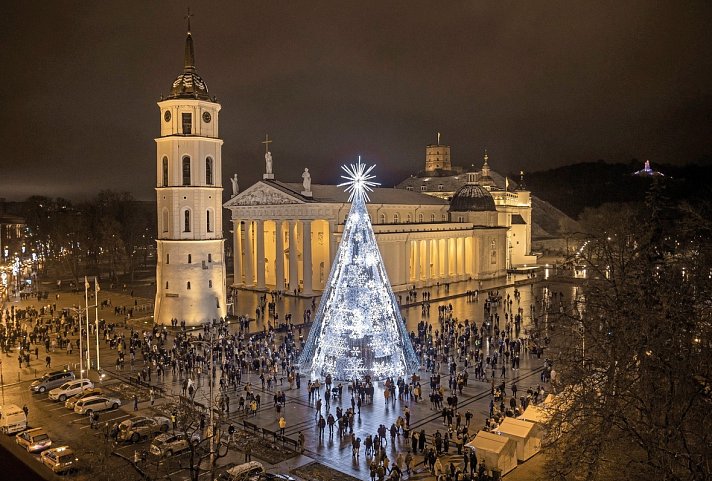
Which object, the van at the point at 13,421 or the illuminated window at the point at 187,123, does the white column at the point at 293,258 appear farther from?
the van at the point at 13,421

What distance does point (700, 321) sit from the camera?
1542cm

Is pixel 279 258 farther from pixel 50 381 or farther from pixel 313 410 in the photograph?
pixel 313 410

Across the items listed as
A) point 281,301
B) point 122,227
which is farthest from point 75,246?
point 281,301

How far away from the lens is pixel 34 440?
1967 centimetres

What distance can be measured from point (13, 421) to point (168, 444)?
6337mm

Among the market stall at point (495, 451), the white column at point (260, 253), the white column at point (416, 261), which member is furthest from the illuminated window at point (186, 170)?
the white column at point (416, 261)

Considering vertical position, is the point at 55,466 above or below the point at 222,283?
below

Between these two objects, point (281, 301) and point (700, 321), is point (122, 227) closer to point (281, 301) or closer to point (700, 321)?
point (281, 301)

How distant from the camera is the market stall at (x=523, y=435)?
61.6 feet

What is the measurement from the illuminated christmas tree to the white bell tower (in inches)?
583

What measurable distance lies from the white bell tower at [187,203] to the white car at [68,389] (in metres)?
12.9

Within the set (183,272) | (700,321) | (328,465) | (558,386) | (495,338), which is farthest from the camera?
(183,272)

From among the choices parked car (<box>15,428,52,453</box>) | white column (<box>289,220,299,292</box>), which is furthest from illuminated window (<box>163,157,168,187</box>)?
parked car (<box>15,428,52,453</box>)

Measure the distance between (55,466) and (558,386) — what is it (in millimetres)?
14515
